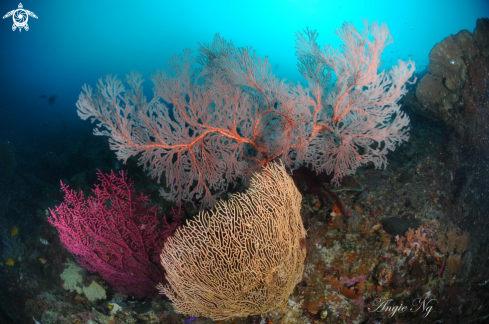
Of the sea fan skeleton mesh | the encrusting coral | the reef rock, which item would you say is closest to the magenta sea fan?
the sea fan skeleton mesh

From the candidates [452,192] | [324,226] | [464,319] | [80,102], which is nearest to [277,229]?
[324,226]

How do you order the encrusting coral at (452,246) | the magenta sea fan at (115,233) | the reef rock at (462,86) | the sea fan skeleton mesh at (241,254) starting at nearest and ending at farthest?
the sea fan skeleton mesh at (241,254) → the magenta sea fan at (115,233) → the encrusting coral at (452,246) → the reef rock at (462,86)

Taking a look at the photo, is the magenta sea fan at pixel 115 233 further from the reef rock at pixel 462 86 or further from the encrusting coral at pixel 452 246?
the reef rock at pixel 462 86

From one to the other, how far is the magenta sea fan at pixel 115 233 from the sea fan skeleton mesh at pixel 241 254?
1.24m

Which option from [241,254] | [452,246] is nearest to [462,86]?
[452,246]

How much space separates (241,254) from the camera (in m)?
2.26

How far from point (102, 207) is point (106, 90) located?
6.03 feet

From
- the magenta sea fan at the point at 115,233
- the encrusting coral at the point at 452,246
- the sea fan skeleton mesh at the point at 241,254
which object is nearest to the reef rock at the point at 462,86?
the encrusting coral at the point at 452,246

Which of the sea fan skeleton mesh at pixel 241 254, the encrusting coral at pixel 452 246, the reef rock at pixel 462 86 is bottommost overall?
the encrusting coral at pixel 452 246

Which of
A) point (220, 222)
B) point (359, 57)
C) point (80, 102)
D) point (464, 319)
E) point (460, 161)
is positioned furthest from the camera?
point (460, 161)

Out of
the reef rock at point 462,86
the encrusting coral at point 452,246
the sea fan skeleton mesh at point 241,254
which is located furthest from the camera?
the reef rock at point 462,86

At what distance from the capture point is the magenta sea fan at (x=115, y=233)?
3383 millimetres

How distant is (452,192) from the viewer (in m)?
4.16

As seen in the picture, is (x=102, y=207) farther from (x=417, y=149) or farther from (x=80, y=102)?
(x=417, y=149)
